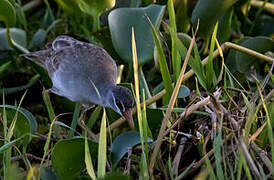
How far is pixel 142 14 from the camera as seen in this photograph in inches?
99.3

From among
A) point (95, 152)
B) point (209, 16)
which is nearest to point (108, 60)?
point (209, 16)

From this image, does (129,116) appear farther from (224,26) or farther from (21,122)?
(224,26)

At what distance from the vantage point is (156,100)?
95.7 inches

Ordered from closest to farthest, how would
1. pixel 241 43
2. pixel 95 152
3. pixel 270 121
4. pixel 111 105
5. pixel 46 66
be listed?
1. pixel 270 121
2. pixel 95 152
3. pixel 111 105
4. pixel 241 43
5. pixel 46 66

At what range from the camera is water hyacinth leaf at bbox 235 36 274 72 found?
2635 mm

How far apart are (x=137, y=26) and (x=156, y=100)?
395 mm

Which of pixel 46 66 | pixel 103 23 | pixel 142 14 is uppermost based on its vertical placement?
pixel 142 14

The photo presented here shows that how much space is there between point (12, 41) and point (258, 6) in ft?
5.21

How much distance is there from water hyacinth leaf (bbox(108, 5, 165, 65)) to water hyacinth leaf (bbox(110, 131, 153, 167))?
0.65m

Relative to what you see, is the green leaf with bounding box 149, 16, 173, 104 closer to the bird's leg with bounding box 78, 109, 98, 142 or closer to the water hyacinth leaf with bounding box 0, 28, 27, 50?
the bird's leg with bounding box 78, 109, 98, 142

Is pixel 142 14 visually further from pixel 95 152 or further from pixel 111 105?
pixel 95 152

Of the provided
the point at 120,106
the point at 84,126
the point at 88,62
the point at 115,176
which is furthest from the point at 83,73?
the point at 115,176

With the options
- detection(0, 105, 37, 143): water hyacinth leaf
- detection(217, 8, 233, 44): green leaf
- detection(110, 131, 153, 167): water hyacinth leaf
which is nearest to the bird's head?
detection(110, 131, 153, 167): water hyacinth leaf

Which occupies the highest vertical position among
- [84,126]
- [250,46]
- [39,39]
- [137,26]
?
[137,26]
